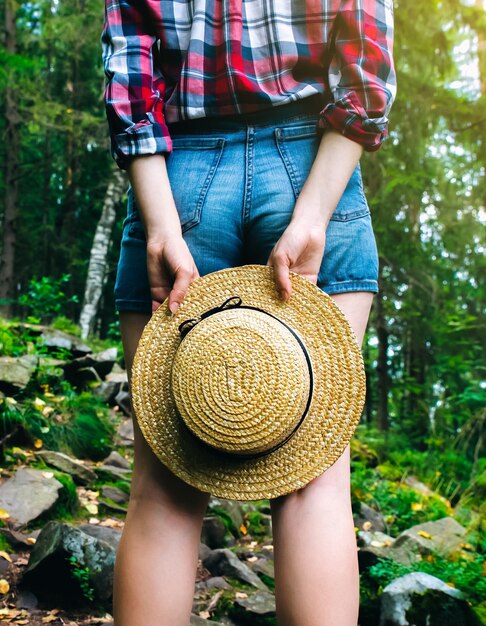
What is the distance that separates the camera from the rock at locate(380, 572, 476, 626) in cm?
269

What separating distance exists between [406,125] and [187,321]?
24.5 feet

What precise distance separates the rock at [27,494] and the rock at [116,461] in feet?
3.76

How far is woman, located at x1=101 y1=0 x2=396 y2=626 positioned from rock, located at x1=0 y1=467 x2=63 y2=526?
210cm

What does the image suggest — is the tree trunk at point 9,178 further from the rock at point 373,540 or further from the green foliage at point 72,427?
the rock at point 373,540

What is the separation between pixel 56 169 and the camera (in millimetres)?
23859

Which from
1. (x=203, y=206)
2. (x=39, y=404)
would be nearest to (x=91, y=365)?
(x=39, y=404)

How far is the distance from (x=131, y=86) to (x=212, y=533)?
2890 millimetres

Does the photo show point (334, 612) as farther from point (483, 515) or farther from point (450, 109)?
point (450, 109)

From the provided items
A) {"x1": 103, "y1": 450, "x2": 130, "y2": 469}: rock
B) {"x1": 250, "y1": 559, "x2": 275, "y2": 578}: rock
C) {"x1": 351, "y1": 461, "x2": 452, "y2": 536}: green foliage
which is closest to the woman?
{"x1": 250, "y1": 559, "x2": 275, "y2": 578}: rock

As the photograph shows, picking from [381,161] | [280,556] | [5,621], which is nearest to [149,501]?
[280,556]

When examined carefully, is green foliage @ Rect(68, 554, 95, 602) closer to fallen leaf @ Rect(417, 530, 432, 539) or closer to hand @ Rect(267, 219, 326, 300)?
hand @ Rect(267, 219, 326, 300)

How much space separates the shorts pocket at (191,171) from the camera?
55.1 inches

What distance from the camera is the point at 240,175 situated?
1379 mm

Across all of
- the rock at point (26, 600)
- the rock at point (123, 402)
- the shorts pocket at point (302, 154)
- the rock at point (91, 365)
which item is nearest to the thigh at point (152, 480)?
the shorts pocket at point (302, 154)
